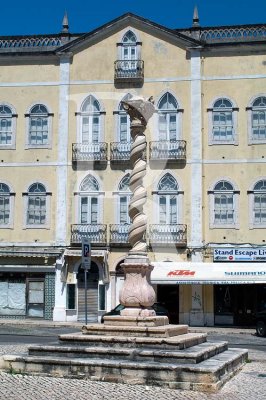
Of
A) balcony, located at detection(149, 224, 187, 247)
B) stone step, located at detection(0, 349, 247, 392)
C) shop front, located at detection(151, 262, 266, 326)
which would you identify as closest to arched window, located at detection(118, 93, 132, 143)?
balcony, located at detection(149, 224, 187, 247)

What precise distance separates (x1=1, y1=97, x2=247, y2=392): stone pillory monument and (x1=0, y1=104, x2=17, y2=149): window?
18002 millimetres

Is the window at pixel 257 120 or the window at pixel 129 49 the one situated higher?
the window at pixel 129 49

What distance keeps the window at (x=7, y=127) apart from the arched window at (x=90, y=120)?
351cm

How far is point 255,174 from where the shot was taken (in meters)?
30.0

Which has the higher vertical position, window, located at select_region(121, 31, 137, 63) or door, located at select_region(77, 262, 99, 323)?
window, located at select_region(121, 31, 137, 63)

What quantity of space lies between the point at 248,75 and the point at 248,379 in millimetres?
20987

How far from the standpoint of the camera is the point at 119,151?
101 feet

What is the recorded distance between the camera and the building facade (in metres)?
29.8

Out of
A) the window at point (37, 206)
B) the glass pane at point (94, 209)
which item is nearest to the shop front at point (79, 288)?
the glass pane at point (94, 209)

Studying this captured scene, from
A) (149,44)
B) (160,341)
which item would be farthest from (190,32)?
(160,341)

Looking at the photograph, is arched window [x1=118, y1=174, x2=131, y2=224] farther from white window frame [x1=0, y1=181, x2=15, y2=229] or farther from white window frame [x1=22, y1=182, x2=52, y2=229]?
white window frame [x1=0, y1=181, x2=15, y2=229]

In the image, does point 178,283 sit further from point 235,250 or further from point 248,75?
point 248,75

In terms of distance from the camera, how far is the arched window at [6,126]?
31875 mm

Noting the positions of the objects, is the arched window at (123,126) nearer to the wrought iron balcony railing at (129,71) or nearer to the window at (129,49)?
the wrought iron balcony railing at (129,71)
